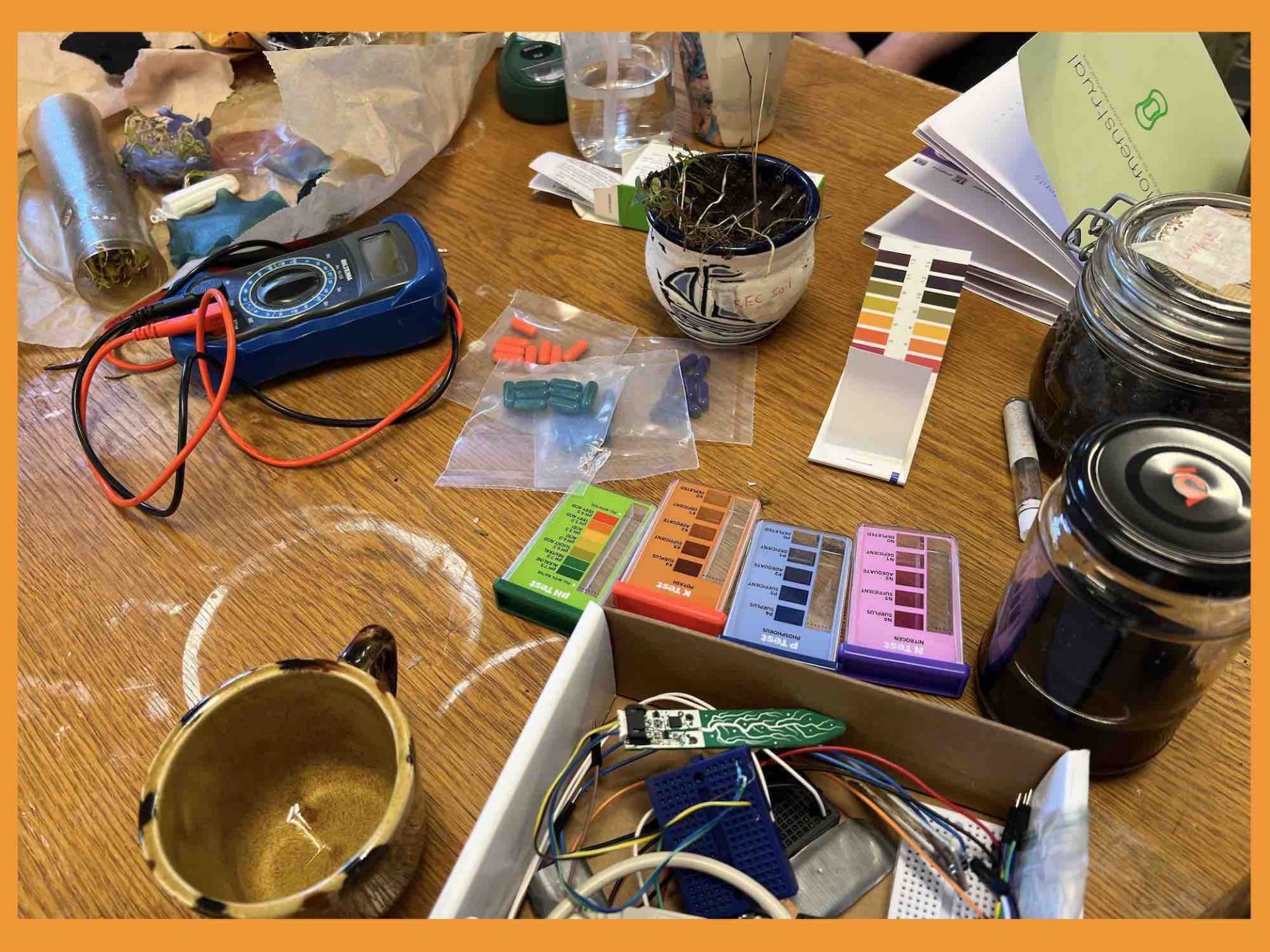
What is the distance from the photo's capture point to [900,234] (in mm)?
783

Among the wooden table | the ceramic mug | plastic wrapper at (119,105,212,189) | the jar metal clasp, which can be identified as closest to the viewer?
the ceramic mug

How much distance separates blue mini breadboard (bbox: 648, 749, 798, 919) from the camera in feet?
1.43

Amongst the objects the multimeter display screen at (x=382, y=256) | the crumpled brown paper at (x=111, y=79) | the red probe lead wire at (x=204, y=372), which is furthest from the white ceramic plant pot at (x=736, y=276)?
the crumpled brown paper at (x=111, y=79)

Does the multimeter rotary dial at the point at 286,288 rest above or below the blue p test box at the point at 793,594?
above

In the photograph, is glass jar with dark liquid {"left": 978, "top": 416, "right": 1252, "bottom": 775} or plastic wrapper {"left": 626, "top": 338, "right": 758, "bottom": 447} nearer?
glass jar with dark liquid {"left": 978, "top": 416, "right": 1252, "bottom": 775}

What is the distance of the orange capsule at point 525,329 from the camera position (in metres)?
0.76

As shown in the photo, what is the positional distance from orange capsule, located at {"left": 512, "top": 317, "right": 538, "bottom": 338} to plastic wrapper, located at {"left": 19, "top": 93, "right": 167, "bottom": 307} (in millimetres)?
329

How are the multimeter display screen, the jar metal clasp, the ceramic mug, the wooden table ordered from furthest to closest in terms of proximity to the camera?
the multimeter display screen → the jar metal clasp → the wooden table → the ceramic mug

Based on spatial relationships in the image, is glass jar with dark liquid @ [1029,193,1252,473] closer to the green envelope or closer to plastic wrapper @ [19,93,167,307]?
the green envelope

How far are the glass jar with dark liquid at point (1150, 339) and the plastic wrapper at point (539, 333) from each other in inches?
13.8

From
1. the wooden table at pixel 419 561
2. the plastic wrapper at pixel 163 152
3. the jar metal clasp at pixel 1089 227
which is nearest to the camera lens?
the wooden table at pixel 419 561

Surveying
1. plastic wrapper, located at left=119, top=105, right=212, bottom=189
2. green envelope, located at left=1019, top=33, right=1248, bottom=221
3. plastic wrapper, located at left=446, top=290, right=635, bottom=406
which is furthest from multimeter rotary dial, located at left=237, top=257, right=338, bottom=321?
green envelope, located at left=1019, top=33, right=1248, bottom=221

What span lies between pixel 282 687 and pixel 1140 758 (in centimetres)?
46

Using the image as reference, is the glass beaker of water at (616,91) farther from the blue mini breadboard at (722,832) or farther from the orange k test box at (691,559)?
the blue mini breadboard at (722,832)
